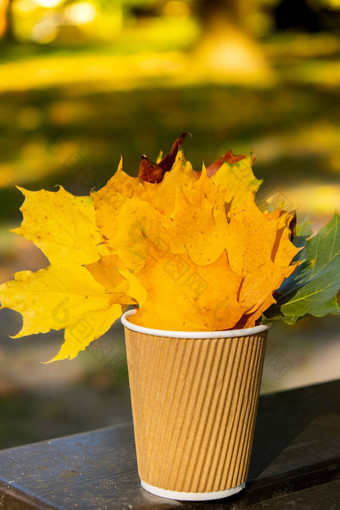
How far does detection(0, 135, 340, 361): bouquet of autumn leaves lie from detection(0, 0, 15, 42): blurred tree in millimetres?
8800

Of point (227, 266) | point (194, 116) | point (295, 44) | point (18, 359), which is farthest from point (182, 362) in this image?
point (295, 44)

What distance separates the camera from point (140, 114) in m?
7.56

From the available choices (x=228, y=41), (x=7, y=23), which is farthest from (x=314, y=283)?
(x=7, y=23)

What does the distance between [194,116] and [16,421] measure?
16.7ft

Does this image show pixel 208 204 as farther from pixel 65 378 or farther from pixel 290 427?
pixel 65 378

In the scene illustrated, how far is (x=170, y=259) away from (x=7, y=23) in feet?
30.5

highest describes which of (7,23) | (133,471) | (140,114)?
(133,471)

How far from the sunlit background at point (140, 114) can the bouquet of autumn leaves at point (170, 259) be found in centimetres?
173

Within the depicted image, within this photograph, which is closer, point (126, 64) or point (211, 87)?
point (211, 87)

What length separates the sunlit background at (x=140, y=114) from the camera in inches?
125

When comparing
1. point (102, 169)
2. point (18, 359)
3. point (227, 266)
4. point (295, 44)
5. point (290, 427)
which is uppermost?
point (227, 266)

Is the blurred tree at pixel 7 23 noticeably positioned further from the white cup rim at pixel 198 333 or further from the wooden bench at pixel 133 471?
the white cup rim at pixel 198 333

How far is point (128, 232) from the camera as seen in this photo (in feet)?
3.25

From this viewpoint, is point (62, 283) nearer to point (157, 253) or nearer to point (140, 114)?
point (157, 253)
